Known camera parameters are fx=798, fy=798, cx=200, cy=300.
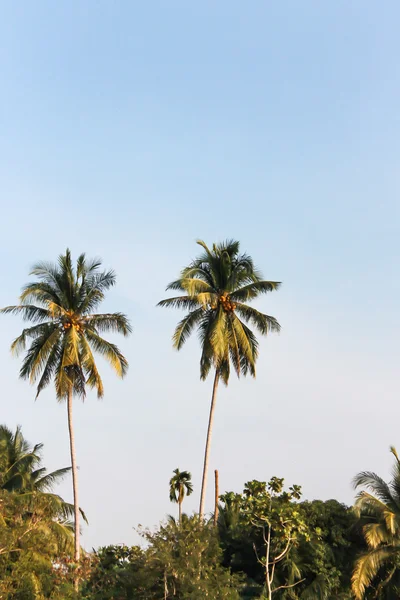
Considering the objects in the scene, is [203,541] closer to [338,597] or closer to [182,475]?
[338,597]

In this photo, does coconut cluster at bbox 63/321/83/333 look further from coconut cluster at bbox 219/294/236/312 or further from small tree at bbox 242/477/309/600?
small tree at bbox 242/477/309/600

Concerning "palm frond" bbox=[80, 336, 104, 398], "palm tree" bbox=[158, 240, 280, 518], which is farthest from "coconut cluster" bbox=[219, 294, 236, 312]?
"palm frond" bbox=[80, 336, 104, 398]

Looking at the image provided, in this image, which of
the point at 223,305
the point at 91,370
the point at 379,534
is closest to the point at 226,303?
the point at 223,305

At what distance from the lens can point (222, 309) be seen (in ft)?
140

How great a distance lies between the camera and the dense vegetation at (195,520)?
3309cm

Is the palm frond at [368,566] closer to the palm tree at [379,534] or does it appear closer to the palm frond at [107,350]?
the palm tree at [379,534]

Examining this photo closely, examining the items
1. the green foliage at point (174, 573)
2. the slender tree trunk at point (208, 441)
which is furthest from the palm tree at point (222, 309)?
the green foliage at point (174, 573)

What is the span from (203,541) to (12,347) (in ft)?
49.1

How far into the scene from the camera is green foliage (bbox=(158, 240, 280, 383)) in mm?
41875

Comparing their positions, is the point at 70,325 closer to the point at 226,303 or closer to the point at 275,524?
the point at 226,303

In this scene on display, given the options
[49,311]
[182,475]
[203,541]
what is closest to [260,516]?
[203,541]

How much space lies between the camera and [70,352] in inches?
1581

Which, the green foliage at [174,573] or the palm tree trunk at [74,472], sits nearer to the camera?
the green foliage at [174,573]

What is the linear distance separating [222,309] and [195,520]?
1236cm
